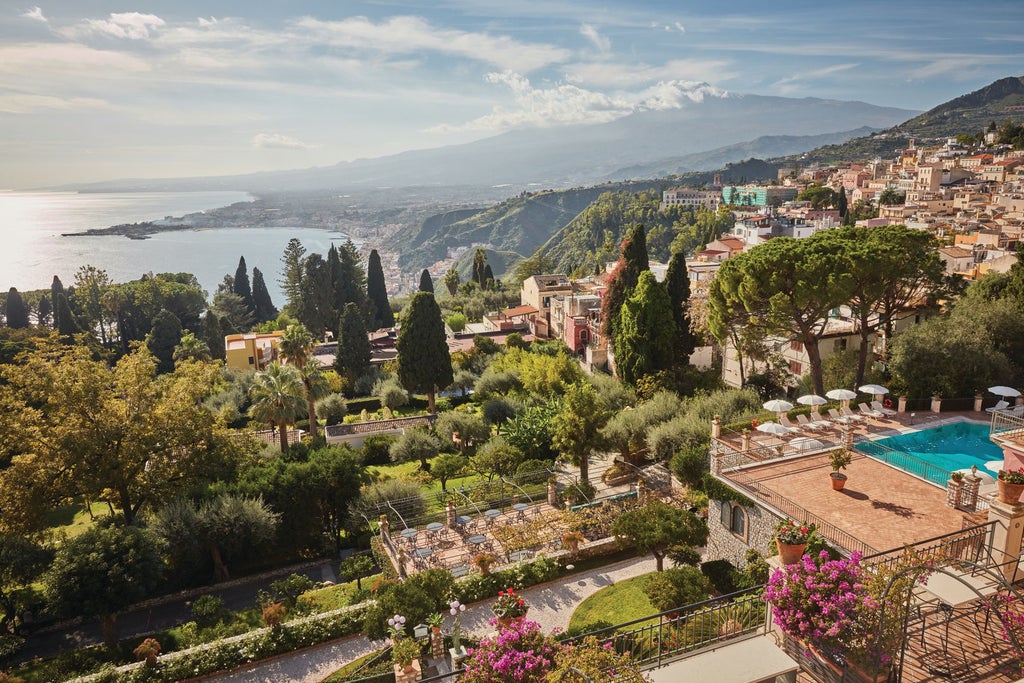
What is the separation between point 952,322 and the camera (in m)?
22.1

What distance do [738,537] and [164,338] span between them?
158ft

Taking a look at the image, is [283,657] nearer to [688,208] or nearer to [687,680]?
[687,680]

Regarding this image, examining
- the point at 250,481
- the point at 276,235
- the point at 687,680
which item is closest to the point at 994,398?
the point at 687,680

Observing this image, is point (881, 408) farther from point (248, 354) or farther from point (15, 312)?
point (15, 312)

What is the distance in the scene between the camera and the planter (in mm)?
8102

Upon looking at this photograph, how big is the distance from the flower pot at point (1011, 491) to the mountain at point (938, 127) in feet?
596

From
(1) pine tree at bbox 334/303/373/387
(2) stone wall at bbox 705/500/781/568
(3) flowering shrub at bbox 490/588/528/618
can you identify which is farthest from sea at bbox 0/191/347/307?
(3) flowering shrub at bbox 490/588/528/618

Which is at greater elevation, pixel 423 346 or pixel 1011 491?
pixel 1011 491

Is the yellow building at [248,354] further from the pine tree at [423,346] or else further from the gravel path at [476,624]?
the gravel path at [476,624]

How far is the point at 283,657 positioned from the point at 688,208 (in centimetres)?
12532

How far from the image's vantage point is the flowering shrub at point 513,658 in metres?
6.82

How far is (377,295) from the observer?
58812 mm

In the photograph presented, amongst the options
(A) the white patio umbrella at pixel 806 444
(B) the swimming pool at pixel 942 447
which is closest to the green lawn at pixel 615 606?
(A) the white patio umbrella at pixel 806 444

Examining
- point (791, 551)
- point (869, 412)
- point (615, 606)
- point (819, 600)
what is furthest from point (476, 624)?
point (869, 412)
